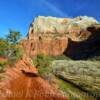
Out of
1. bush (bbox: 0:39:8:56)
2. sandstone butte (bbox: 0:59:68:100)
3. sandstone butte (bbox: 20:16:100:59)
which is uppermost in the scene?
sandstone butte (bbox: 20:16:100:59)

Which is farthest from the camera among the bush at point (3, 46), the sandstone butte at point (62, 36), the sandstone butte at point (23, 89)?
the sandstone butte at point (62, 36)

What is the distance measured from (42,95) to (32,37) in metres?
108

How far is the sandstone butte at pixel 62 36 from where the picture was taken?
4906 inches

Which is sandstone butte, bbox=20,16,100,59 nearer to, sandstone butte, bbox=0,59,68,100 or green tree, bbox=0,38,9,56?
green tree, bbox=0,38,9,56

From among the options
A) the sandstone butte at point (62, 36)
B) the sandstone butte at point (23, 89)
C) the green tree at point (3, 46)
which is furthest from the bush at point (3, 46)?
the sandstone butte at point (62, 36)

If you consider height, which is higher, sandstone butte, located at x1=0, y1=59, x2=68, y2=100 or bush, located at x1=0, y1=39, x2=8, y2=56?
bush, located at x1=0, y1=39, x2=8, y2=56

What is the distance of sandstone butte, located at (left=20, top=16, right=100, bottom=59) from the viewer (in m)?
125

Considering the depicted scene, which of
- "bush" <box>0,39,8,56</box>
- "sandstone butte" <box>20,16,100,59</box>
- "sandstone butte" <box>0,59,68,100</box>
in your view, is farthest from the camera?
"sandstone butte" <box>20,16,100,59</box>

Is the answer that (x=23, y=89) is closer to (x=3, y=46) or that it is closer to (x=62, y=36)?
(x=3, y=46)

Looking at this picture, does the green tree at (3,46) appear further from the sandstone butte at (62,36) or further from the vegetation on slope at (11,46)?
the sandstone butte at (62,36)

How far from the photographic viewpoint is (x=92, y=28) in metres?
133

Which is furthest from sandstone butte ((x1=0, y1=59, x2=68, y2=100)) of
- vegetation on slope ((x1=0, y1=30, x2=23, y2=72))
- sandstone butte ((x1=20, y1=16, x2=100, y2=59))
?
sandstone butte ((x1=20, y1=16, x2=100, y2=59))

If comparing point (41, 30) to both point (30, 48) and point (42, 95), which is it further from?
point (42, 95)

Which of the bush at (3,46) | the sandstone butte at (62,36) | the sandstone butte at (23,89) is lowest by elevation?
the sandstone butte at (23,89)
